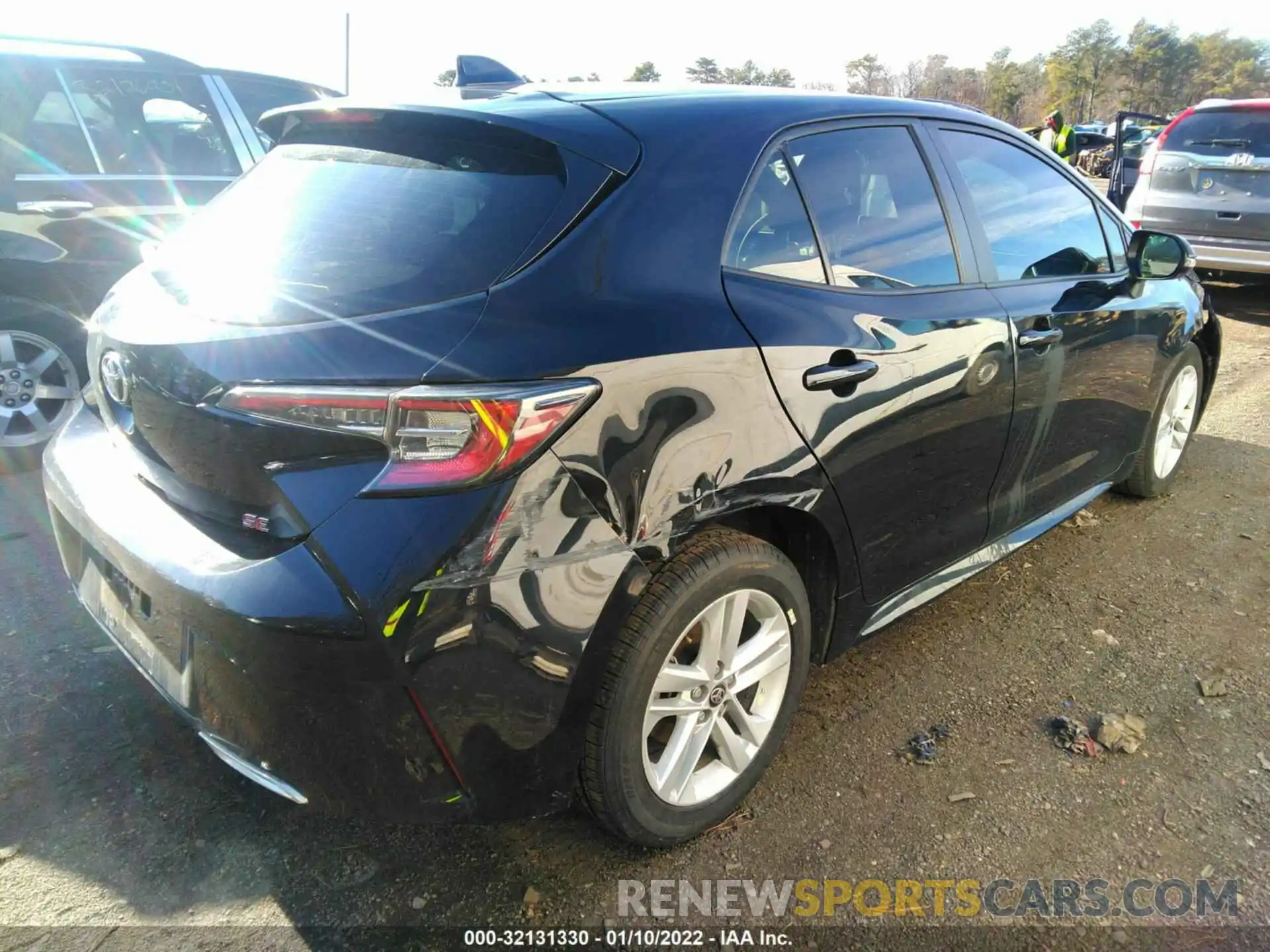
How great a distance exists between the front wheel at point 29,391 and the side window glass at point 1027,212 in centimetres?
390

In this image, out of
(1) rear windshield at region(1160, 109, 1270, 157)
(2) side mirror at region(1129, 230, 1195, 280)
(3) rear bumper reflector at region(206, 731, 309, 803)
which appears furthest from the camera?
(1) rear windshield at region(1160, 109, 1270, 157)

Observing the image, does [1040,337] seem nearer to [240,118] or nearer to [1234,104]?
[240,118]

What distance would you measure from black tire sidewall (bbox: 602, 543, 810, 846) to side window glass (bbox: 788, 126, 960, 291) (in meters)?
0.79

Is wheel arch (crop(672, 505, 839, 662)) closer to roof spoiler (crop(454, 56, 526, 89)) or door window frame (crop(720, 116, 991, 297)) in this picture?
door window frame (crop(720, 116, 991, 297))

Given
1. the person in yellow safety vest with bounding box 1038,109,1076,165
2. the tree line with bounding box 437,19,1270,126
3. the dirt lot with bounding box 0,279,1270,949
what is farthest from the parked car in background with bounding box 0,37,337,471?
the tree line with bounding box 437,19,1270,126

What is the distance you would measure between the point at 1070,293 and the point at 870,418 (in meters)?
1.27

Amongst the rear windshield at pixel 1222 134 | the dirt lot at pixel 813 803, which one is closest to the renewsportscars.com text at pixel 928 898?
the dirt lot at pixel 813 803

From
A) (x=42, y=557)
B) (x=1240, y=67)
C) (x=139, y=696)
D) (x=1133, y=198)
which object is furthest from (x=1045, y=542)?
(x=1240, y=67)

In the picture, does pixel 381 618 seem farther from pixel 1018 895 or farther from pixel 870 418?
pixel 1018 895

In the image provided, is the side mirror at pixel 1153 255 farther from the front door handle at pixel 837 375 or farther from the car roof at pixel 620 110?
the front door handle at pixel 837 375

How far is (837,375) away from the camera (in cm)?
217

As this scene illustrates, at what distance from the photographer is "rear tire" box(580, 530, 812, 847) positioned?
190 cm

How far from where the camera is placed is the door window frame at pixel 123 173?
13.1 feet

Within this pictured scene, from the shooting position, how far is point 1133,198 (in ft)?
27.9
